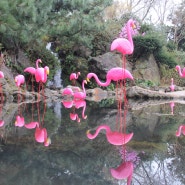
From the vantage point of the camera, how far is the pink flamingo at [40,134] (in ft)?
9.19

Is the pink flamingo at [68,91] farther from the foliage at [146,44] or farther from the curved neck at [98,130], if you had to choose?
the foliage at [146,44]

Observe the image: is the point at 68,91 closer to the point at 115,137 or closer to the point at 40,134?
the point at 40,134

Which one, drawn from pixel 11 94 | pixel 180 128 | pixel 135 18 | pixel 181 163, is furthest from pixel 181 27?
pixel 181 163

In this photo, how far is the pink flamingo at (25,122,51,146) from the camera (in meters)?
2.80

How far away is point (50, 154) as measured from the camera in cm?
232

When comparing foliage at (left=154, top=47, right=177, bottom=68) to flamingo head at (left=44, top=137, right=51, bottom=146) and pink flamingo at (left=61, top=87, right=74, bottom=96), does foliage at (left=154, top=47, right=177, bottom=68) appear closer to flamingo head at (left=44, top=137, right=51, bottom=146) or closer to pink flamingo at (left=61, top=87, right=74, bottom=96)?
pink flamingo at (left=61, top=87, right=74, bottom=96)

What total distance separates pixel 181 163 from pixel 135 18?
593 inches

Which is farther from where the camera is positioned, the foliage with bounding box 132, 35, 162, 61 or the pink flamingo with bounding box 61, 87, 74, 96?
the foliage with bounding box 132, 35, 162, 61

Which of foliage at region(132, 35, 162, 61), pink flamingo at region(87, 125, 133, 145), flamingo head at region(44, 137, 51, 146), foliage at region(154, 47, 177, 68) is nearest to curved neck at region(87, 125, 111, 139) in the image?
pink flamingo at region(87, 125, 133, 145)

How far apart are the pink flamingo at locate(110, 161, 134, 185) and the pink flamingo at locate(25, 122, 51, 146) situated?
35.3 inches

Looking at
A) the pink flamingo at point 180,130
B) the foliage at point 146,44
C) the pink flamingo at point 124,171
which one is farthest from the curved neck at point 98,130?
the foliage at point 146,44

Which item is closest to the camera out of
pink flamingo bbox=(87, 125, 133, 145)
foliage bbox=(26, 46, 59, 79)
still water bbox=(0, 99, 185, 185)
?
still water bbox=(0, 99, 185, 185)

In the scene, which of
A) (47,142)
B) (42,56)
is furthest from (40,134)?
(42,56)

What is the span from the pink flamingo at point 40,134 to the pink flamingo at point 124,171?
2.95 feet
